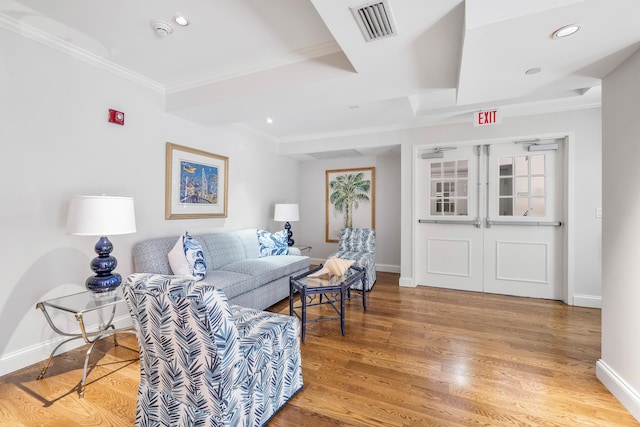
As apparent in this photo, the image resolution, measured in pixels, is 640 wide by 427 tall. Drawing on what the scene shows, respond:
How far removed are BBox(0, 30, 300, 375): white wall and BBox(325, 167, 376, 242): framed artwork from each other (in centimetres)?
321

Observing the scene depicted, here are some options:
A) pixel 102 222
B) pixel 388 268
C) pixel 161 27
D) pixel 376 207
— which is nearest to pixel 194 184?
pixel 102 222

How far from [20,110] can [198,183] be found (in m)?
1.66

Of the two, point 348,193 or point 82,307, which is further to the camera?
point 348,193

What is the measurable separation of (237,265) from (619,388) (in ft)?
10.8

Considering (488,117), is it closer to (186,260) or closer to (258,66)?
(258,66)

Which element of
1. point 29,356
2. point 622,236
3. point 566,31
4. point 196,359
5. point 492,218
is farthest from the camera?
point 492,218

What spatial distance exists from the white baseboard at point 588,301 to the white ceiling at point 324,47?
90.0 inches

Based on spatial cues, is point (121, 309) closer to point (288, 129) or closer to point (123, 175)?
point (123, 175)

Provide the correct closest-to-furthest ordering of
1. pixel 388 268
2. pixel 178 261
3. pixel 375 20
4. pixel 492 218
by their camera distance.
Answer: pixel 375 20, pixel 178 261, pixel 492 218, pixel 388 268

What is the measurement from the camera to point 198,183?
11.6 ft

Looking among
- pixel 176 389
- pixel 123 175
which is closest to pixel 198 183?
pixel 123 175

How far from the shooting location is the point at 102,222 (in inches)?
79.7

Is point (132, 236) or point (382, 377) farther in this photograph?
point (132, 236)

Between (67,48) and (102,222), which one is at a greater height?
(67,48)
